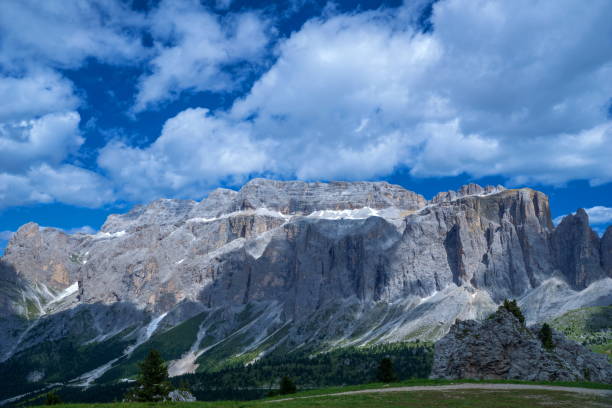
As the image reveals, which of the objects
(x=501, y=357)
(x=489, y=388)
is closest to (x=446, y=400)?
(x=489, y=388)

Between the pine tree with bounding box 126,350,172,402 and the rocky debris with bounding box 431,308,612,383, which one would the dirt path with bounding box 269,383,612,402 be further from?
the pine tree with bounding box 126,350,172,402

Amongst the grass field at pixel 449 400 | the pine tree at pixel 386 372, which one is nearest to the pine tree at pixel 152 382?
the grass field at pixel 449 400

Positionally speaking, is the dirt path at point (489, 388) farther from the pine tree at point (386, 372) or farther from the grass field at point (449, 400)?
the pine tree at point (386, 372)

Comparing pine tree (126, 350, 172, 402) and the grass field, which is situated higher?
pine tree (126, 350, 172, 402)

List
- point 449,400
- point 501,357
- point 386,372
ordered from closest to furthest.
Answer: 1. point 449,400
2. point 501,357
3. point 386,372

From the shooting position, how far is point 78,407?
2191 inches

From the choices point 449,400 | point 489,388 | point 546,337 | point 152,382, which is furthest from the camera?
point 546,337

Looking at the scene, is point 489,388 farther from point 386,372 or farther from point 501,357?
point 386,372

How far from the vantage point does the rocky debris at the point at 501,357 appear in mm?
70875

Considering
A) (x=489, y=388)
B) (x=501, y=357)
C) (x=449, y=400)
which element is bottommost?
(x=449, y=400)

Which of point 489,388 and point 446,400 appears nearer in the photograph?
point 446,400

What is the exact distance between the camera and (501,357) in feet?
243

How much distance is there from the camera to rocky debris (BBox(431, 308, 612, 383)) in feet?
233

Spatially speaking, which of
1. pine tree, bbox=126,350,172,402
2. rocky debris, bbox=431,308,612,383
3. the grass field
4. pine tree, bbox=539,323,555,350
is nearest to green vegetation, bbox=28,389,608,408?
the grass field
